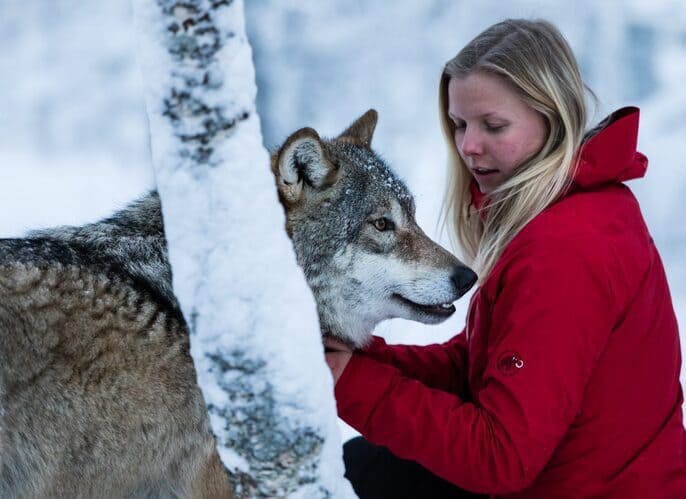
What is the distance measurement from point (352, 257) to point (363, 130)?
0.66 meters

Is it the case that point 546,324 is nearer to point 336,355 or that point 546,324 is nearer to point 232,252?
point 336,355

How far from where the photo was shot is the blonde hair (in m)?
2.49

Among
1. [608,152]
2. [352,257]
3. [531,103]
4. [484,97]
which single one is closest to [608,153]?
[608,152]

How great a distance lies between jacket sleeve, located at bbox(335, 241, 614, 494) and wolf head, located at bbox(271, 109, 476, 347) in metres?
0.45

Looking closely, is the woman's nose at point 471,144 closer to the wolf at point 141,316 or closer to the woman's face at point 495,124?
the woman's face at point 495,124

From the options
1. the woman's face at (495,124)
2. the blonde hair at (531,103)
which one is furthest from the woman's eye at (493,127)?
the blonde hair at (531,103)

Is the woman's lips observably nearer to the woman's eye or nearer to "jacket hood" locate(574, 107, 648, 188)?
the woman's eye

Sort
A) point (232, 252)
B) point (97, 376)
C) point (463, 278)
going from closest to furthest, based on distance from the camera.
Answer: point (232, 252) < point (97, 376) < point (463, 278)

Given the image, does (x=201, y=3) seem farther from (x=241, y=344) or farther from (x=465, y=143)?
(x=465, y=143)

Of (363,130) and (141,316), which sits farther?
(363,130)

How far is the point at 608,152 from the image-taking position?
2.47 metres

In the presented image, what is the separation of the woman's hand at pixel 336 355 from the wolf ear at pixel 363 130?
880 millimetres

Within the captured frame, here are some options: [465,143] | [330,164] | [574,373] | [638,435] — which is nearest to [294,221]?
[330,164]

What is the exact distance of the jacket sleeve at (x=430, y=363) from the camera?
301cm
